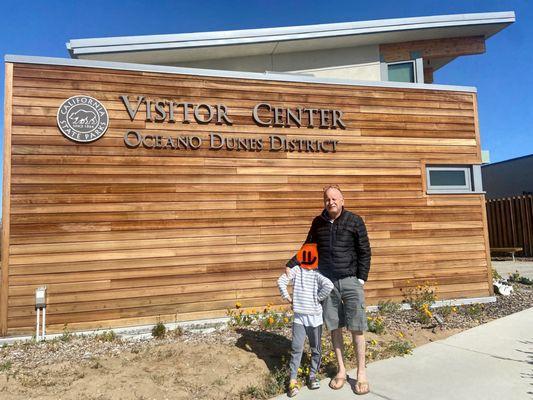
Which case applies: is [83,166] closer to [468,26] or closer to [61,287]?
[61,287]

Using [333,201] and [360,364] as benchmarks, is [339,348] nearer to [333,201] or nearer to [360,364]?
[360,364]

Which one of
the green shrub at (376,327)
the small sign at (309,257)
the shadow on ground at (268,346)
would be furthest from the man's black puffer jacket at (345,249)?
the green shrub at (376,327)

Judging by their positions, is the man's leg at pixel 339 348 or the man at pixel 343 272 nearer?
the man at pixel 343 272

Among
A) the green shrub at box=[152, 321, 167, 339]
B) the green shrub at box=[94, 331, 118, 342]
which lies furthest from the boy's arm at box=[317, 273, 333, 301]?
the green shrub at box=[94, 331, 118, 342]

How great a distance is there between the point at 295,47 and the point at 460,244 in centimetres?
544

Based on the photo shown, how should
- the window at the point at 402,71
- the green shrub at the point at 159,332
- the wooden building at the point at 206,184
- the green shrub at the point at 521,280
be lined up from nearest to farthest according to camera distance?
the green shrub at the point at 159,332 < the wooden building at the point at 206,184 < the green shrub at the point at 521,280 < the window at the point at 402,71

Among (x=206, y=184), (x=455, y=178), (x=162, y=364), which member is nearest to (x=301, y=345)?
(x=162, y=364)

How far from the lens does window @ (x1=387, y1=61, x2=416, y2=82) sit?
992 centimetres

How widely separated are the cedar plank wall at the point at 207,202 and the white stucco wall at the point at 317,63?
2.70 metres

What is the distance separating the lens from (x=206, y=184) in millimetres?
6480

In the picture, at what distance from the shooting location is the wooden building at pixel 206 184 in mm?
5820

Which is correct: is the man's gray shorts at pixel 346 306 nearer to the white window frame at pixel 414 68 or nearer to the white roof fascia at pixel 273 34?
the white roof fascia at pixel 273 34

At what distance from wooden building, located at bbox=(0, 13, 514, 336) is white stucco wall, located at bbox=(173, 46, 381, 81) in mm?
2642

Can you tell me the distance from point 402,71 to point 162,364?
8327 millimetres
